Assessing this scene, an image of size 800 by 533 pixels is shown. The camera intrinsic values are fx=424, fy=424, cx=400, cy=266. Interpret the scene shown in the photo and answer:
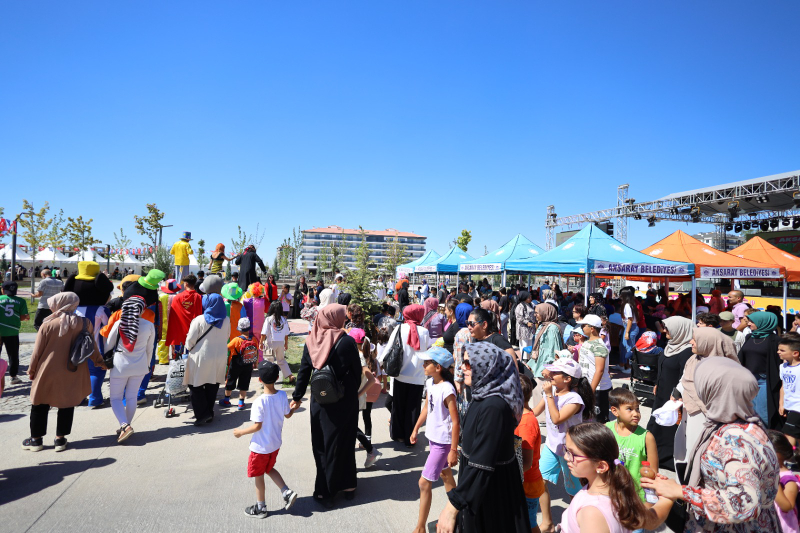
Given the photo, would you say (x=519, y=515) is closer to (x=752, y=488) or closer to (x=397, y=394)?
(x=752, y=488)

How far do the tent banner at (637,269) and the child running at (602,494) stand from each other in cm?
862

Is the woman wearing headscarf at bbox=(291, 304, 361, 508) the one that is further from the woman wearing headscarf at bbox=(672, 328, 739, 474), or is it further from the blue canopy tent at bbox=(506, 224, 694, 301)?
the blue canopy tent at bbox=(506, 224, 694, 301)

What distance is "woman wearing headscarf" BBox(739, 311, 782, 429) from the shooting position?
4.97 metres

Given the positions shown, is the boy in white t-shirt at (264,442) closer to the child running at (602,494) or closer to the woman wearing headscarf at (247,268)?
the child running at (602,494)

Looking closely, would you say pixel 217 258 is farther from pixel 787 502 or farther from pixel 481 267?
pixel 787 502

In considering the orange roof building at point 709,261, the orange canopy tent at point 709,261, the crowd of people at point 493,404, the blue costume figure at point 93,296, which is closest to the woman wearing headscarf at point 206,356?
the crowd of people at point 493,404

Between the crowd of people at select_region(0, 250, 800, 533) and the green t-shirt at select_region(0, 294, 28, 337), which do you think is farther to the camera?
the green t-shirt at select_region(0, 294, 28, 337)

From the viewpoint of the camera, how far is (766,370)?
16.6ft

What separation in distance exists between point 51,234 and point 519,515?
34928 mm

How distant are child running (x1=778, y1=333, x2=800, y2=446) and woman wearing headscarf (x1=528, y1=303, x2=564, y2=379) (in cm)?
225

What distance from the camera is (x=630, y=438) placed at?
2900 millimetres

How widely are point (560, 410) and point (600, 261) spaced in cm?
763

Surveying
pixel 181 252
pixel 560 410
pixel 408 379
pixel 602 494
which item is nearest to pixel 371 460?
pixel 408 379

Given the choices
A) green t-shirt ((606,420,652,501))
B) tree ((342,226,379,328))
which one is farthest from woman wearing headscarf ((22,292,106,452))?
tree ((342,226,379,328))
